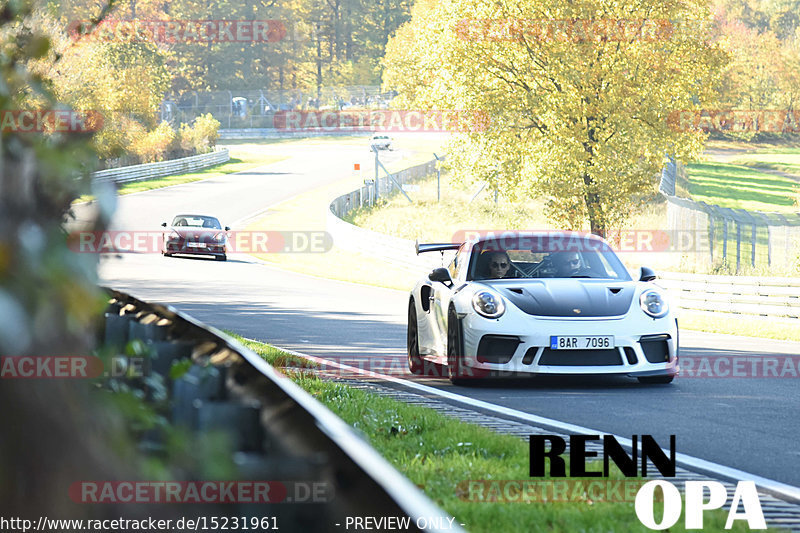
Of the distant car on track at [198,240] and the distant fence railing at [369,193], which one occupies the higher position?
the distant fence railing at [369,193]

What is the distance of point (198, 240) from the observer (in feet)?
116

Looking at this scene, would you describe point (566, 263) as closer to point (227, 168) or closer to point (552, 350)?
point (552, 350)

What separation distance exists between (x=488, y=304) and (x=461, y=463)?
4132 millimetres

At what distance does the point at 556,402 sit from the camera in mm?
9578

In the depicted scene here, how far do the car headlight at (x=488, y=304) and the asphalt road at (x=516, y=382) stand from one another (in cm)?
71

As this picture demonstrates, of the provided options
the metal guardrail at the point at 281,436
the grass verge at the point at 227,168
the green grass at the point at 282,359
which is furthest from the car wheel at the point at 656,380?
the grass verge at the point at 227,168

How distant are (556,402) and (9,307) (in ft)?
27.9

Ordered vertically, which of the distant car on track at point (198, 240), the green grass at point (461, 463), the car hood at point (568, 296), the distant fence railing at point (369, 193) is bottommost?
the green grass at point (461, 463)

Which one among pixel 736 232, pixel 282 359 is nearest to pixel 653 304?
pixel 282 359

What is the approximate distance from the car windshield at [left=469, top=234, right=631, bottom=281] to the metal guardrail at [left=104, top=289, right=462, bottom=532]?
22.0 ft

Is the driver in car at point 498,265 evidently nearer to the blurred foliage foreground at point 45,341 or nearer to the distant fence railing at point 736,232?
the blurred foliage foreground at point 45,341

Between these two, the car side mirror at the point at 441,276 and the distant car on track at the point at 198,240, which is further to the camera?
the distant car on track at the point at 198,240

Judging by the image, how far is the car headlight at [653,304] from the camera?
10.4m

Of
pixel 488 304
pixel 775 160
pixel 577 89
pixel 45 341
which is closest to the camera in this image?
pixel 45 341
